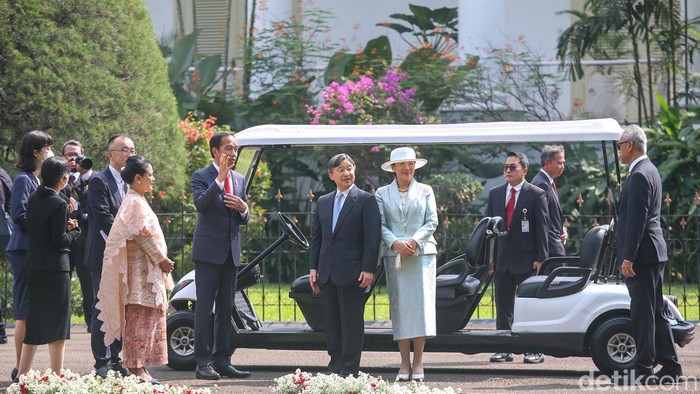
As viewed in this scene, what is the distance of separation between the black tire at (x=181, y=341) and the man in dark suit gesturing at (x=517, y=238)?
8.04 feet

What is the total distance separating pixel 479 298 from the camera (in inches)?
381

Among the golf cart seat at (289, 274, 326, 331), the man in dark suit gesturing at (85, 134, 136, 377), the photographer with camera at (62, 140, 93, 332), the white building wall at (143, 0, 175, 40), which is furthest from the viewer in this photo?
the white building wall at (143, 0, 175, 40)

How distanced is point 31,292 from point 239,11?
1431cm

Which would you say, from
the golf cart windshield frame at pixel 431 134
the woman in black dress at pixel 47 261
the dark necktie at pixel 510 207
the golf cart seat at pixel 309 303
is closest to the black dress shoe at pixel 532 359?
the dark necktie at pixel 510 207

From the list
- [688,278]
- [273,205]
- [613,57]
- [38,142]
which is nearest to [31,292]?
[38,142]

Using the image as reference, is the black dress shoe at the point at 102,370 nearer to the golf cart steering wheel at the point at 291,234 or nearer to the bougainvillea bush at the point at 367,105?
the golf cart steering wheel at the point at 291,234

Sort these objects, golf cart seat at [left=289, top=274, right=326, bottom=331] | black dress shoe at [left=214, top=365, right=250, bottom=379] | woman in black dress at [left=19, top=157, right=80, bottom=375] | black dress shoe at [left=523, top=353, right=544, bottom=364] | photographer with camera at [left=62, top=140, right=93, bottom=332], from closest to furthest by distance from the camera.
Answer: woman in black dress at [left=19, top=157, right=80, bottom=375] → black dress shoe at [left=214, top=365, right=250, bottom=379] → golf cart seat at [left=289, top=274, right=326, bottom=331] → photographer with camera at [left=62, top=140, right=93, bottom=332] → black dress shoe at [left=523, top=353, right=544, bottom=364]

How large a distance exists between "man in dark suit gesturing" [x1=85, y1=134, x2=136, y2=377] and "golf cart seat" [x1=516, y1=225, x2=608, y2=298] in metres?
3.07

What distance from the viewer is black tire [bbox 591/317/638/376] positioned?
9.12m

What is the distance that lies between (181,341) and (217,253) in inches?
42.7

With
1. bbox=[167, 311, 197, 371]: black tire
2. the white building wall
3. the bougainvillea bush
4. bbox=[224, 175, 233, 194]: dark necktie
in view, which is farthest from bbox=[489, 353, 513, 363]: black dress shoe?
the white building wall

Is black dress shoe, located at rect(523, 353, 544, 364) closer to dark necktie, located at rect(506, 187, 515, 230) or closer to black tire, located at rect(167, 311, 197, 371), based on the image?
dark necktie, located at rect(506, 187, 515, 230)

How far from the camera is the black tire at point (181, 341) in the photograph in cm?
977

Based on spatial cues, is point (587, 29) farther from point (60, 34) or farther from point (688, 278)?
point (60, 34)
